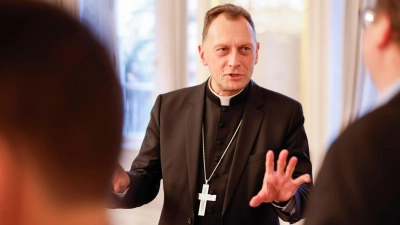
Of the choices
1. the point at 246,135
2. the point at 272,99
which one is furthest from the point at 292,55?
the point at 246,135

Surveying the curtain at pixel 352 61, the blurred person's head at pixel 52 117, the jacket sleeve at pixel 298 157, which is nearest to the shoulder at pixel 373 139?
the blurred person's head at pixel 52 117

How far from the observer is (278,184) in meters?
1.90

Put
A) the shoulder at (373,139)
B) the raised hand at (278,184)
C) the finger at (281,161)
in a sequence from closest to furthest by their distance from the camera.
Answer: the shoulder at (373,139) → the finger at (281,161) → the raised hand at (278,184)

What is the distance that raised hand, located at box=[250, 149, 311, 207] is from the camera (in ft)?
5.99

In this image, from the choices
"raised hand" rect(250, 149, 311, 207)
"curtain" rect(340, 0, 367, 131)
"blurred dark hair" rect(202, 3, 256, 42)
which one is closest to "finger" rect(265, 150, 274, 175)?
"raised hand" rect(250, 149, 311, 207)

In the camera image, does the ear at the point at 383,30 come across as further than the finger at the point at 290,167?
No

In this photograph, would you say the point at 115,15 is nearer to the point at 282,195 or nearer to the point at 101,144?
the point at 282,195

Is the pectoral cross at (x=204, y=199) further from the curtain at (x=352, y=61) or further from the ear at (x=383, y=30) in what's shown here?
the curtain at (x=352, y=61)

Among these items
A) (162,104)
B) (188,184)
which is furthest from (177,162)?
(162,104)

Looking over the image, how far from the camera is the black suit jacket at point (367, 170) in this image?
0.96m

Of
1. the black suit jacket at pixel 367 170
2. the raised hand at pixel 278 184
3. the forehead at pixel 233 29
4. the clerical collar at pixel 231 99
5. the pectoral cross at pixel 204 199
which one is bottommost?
the pectoral cross at pixel 204 199

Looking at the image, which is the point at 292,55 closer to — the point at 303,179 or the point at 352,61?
the point at 352,61

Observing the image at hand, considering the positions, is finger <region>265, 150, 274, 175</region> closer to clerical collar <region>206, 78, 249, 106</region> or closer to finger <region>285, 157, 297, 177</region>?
finger <region>285, 157, 297, 177</region>

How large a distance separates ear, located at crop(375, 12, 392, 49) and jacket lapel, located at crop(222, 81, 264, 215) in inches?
47.3
